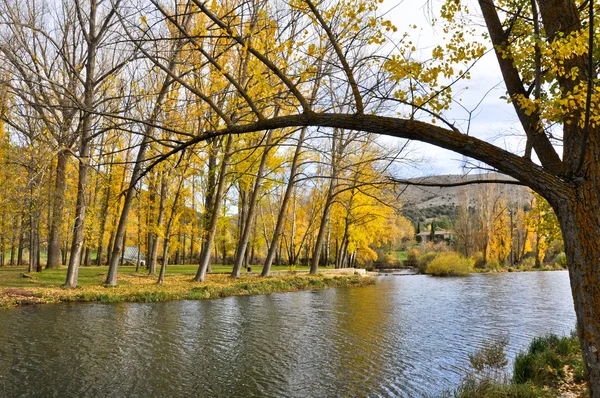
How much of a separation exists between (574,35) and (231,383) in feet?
20.8

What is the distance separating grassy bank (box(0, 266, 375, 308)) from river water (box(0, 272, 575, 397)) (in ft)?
3.19

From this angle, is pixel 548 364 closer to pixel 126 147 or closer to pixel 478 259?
pixel 126 147

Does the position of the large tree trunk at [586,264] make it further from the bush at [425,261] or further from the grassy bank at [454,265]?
the bush at [425,261]

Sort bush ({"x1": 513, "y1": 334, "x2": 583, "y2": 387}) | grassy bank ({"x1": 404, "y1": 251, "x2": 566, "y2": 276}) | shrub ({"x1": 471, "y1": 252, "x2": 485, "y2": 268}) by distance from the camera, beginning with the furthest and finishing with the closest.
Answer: shrub ({"x1": 471, "y1": 252, "x2": 485, "y2": 268}) → grassy bank ({"x1": 404, "y1": 251, "x2": 566, "y2": 276}) → bush ({"x1": 513, "y1": 334, "x2": 583, "y2": 387})

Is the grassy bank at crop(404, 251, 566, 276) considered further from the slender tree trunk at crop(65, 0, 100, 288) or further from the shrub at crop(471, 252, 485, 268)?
the slender tree trunk at crop(65, 0, 100, 288)

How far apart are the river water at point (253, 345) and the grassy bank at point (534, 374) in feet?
1.74

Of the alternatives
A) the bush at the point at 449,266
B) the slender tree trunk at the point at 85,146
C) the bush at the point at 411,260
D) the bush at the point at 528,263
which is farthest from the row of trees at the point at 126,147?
the bush at the point at 528,263

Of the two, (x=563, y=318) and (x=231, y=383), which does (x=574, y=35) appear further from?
(x=563, y=318)

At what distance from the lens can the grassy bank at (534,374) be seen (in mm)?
5422

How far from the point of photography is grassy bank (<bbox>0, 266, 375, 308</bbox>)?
13.9 m

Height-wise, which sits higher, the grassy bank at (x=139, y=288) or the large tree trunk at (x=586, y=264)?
the large tree trunk at (x=586, y=264)

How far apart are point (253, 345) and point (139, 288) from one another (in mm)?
8863

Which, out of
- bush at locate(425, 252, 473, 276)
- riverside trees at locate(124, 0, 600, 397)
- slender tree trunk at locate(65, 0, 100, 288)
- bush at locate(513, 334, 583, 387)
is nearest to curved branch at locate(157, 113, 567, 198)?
riverside trees at locate(124, 0, 600, 397)

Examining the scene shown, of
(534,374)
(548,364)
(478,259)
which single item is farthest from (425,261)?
(534,374)
